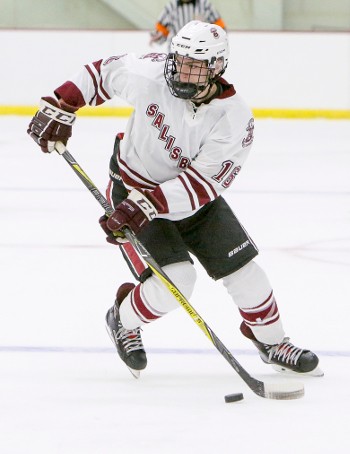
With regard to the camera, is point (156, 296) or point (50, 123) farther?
point (50, 123)

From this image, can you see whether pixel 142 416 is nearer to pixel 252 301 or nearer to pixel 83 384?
pixel 83 384

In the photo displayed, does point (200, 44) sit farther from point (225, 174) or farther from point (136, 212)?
point (136, 212)

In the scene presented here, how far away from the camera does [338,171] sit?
19.1 feet

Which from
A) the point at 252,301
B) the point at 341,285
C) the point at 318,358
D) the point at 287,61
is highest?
the point at 252,301

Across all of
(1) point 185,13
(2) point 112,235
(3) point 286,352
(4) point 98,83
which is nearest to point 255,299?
(3) point 286,352

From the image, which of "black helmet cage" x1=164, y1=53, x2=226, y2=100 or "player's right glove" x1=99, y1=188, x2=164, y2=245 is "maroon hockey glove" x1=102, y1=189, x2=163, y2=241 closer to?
"player's right glove" x1=99, y1=188, x2=164, y2=245

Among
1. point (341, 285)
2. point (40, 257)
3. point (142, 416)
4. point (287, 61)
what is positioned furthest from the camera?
point (287, 61)

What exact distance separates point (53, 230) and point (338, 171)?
210 cm

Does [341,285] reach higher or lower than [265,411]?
lower

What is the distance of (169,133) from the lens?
249 cm

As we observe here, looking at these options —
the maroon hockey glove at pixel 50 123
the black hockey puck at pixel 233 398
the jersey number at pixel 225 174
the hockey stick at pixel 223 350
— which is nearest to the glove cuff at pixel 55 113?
the maroon hockey glove at pixel 50 123

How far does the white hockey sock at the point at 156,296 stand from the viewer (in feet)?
8.17

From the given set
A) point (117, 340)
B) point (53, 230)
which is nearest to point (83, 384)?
point (117, 340)

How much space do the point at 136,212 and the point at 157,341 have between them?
0.58 meters
